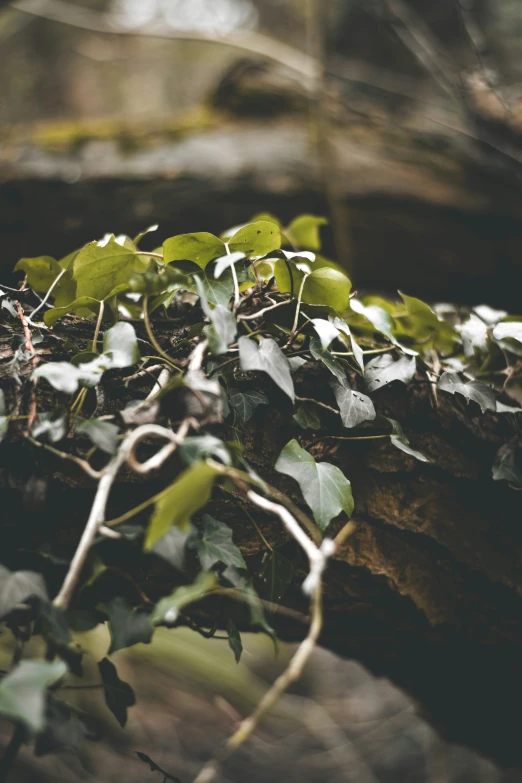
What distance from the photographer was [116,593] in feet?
1.68

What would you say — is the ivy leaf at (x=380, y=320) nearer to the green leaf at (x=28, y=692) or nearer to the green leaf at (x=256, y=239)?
the green leaf at (x=256, y=239)

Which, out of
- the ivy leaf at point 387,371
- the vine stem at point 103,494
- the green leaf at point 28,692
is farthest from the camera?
the ivy leaf at point 387,371

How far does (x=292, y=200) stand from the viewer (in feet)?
5.01

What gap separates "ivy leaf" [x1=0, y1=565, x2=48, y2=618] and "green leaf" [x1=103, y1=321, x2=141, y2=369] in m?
0.20

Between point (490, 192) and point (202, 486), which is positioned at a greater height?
point (490, 192)

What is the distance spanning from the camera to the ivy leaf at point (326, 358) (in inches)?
21.8

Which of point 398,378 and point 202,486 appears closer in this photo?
point 202,486

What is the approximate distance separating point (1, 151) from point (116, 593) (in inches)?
61.5

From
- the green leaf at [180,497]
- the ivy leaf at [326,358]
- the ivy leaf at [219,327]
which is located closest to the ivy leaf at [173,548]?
the green leaf at [180,497]

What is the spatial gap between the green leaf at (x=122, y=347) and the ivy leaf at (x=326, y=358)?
0.21 meters

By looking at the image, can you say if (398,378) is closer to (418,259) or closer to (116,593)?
(116,593)

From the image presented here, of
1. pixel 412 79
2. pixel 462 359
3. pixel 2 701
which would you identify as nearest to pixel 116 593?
pixel 2 701

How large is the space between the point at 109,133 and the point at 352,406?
1527mm

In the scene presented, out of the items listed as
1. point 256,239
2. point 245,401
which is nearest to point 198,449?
point 245,401
